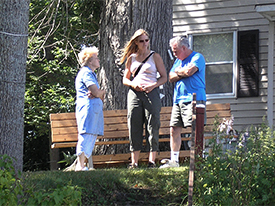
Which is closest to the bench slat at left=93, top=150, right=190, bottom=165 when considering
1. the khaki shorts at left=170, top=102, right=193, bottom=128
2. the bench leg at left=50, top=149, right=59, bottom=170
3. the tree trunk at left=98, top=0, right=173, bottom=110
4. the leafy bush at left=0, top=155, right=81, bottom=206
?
the tree trunk at left=98, top=0, right=173, bottom=110

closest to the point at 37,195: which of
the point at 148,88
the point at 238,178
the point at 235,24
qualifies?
the point at 238,178

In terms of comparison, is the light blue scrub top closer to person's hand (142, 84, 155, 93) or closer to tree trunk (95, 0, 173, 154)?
person's hand (142, 84, 155, 93)

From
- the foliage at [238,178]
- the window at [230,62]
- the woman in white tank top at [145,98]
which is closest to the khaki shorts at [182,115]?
the woman in white tank top at [145,98]

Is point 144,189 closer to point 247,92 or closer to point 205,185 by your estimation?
point 205,185

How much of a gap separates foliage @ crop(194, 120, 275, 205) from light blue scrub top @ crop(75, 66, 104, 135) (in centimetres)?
217

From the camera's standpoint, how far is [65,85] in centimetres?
1438

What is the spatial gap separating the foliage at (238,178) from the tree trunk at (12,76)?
5.81 ft

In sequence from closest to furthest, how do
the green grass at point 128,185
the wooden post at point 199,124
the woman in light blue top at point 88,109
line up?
1. the green grass at point 128,185
2. the wooden post at point 199,124
3. the woman in light blue top at point 88,109

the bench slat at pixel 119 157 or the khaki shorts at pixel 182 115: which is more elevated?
the khaki shorts at pixel 182 115

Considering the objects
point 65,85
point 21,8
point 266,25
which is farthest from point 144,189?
point 65,85

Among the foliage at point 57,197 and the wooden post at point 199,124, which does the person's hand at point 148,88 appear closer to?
the wooden post at point 199,124

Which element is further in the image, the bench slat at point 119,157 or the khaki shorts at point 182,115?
the bench slat at point 119,157

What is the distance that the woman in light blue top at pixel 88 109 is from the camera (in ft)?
21.6

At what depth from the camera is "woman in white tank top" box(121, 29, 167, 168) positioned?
669 centimetres
